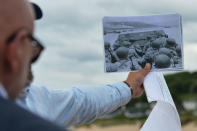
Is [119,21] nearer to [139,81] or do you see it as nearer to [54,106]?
[139,81]

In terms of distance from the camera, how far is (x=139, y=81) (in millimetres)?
2834

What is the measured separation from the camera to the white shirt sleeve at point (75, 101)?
2.20 metres

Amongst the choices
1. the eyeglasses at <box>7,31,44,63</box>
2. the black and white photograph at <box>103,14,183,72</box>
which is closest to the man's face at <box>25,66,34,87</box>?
the eyeglasses at <box>7,31,44,63</box>

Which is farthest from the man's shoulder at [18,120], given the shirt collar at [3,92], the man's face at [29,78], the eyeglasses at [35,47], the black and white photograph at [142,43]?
the black and white photograph at [142,43]

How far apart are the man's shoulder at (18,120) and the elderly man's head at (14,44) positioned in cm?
14

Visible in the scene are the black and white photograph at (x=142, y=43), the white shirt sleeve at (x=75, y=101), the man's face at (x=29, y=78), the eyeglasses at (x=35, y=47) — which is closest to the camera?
the eyeglasses at (x=35, y=47)

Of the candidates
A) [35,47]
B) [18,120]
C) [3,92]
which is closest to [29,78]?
[35,47]

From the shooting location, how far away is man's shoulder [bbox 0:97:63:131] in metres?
1.21

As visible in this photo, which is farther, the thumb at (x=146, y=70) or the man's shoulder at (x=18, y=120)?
the thumb at (x=146, y=70)

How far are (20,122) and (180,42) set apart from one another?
1.71m

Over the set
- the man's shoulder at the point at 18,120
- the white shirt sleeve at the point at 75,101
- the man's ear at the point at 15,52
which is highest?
the man's ear at the point at 15,52

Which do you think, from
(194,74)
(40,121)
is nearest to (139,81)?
(40,121)

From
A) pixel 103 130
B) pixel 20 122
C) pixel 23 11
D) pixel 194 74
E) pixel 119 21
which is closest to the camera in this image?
pixel 20 122

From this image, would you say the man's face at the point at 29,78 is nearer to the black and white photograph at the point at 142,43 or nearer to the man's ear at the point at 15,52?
the man's ear at the point at 15,52
